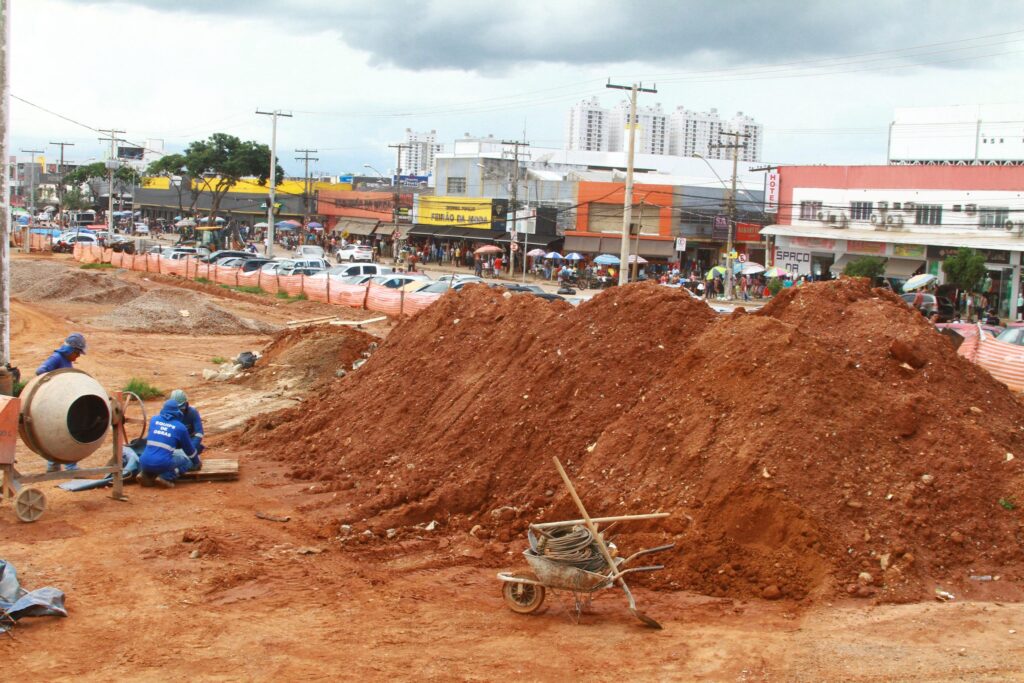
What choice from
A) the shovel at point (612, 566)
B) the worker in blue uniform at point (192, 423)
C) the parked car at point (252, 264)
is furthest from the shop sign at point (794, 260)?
the shovel at point (612, 566)

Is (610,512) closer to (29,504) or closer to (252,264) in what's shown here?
(29,504)

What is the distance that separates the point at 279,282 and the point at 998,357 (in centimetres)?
2915

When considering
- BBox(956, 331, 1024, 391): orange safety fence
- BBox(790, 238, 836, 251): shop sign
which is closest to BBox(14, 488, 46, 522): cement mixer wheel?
BBox(956, 331, 1024, 391): orange safety fence

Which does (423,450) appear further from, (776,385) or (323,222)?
(323,222)

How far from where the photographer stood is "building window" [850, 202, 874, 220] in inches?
1956

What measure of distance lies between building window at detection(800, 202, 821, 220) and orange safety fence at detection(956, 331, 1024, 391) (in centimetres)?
3045

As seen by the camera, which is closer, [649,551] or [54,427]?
[649,551]

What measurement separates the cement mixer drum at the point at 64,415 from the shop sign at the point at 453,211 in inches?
2151

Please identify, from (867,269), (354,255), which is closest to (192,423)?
(867,269)

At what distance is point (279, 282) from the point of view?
4244 centimetres

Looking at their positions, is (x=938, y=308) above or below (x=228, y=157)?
below

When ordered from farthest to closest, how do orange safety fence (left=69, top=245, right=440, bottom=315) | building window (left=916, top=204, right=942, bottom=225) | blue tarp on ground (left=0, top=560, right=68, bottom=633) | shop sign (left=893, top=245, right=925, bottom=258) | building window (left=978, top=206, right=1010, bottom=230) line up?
building window (left=916, top=204, right=942, bottom=225)
shop sign (left=893, top=245, right=925, bottom=258)
building window (left=978, top=206, right=1010, bottom=230)
orange safety fence (left=69, top=245, right=440, bottom=315)
blue tarp on ground (left=0, top=560, right=68, bottom=633)

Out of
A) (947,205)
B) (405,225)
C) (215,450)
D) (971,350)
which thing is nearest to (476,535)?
(215,450)

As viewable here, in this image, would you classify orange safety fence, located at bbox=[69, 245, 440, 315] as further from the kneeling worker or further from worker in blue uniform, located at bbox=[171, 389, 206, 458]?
the kneeling worker
